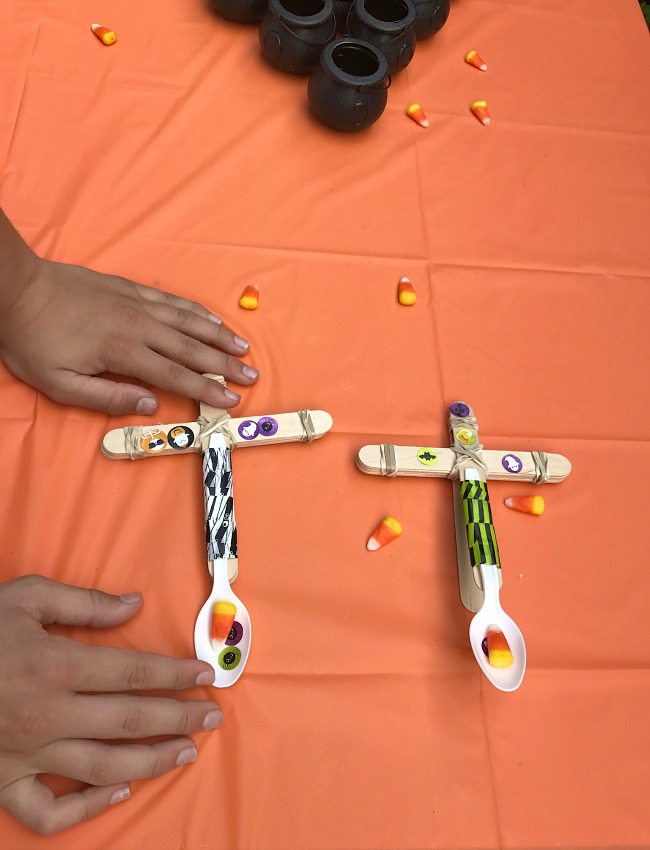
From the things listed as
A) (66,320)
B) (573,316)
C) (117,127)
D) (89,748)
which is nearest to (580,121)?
(573,316)

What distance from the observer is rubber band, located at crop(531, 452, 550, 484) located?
0.80m

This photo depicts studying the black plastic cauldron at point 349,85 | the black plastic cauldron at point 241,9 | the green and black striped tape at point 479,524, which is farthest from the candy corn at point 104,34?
the green and black striped tape at point 479,524

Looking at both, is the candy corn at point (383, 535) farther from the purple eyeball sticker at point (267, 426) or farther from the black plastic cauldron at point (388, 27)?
the black plastic cauldron at point (388, 27)

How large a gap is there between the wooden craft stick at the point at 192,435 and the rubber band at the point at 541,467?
27 cm

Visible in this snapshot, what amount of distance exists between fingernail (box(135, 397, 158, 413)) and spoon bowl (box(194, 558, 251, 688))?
213 mm

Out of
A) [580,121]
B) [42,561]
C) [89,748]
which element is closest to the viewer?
[89,748]

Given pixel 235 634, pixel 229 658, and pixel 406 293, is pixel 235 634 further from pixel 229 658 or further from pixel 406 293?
pixel 406 293

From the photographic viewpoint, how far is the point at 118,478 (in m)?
0.76

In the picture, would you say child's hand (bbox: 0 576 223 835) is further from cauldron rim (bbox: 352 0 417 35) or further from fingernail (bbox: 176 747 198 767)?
cauldron rim (bbox: 352 0 417 35)

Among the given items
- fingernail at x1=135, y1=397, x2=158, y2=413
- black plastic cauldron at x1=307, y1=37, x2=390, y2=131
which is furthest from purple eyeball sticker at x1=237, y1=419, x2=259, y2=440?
black plastic cauldron at x1=307, y1=37, x2=390, y2=131

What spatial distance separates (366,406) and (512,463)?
7.9 inches

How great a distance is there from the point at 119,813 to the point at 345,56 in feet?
3.57

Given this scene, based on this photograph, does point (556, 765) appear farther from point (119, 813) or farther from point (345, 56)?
point (345, 56)

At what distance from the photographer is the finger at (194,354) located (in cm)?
80
